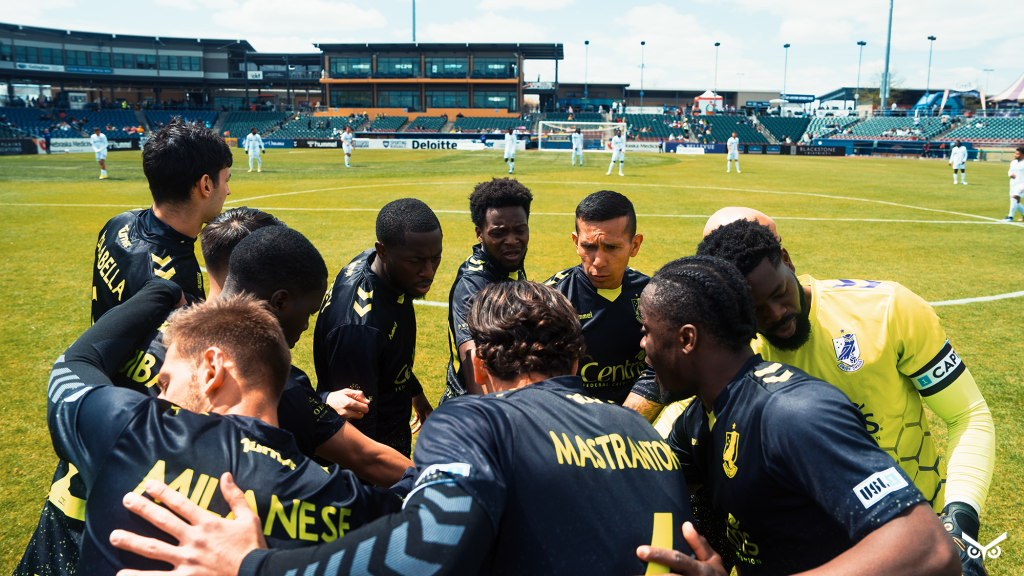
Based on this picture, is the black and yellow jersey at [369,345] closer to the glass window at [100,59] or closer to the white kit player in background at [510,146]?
the white kit player in background at [510,146]

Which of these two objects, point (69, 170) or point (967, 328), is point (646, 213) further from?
point (69, 170)

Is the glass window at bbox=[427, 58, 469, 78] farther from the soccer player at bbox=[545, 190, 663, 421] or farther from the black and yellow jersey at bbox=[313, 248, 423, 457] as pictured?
the black and yellow jersey at bbox=[313, 248, 423, 457]

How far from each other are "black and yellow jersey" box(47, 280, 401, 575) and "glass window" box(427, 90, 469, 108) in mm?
80308

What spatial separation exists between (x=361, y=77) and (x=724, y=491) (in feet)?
277

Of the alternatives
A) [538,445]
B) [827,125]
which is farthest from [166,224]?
[827,125]

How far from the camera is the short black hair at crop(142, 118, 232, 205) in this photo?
3.81 m

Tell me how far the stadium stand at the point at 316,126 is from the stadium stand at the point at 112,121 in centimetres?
1512

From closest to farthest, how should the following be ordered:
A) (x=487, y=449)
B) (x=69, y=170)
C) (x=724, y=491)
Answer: (x=487, y=449) → (x=724, y=491) → (x=69, y=170)

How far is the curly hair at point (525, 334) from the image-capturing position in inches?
80.9

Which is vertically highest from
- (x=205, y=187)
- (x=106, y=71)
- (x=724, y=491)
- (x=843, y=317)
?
(x=106, y=71)

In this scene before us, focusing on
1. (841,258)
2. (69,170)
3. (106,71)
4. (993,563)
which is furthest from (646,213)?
(106,71)

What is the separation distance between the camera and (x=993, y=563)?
12.5ft

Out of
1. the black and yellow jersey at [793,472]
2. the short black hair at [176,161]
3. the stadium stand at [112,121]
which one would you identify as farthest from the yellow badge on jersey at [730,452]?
the stadium stand at [112,121]

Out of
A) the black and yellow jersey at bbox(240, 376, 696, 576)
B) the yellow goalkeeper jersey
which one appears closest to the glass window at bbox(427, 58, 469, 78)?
the yellow goalkeeper jersey
